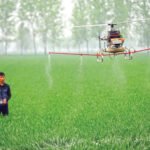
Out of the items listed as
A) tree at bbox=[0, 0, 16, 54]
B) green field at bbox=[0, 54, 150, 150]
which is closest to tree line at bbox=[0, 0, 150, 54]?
tree at bbox=[0, 0, 16, 54]

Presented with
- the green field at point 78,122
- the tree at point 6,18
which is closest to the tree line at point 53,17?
the tree at point 6,18

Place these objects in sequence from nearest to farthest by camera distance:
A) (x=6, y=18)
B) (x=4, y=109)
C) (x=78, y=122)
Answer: (x=78, y=122)
(x=4, y=109)
(x=6, y=18)

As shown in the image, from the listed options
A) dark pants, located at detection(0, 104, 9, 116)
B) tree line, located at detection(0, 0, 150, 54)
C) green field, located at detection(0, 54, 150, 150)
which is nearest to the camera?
green field, located at detection(0, 54, 150, 150)

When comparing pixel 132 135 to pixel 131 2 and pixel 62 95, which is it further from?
pixel 131 2

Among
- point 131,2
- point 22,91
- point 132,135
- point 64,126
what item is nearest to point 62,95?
point 22,91

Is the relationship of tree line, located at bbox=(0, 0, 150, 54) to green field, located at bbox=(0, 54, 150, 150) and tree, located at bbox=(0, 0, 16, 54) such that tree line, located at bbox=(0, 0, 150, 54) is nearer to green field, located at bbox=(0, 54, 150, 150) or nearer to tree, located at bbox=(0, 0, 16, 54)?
tree, located at bbox=(0, 0, 16, 54)

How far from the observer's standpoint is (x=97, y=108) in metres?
13.1

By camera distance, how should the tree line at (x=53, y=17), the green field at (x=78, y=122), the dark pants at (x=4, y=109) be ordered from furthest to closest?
1. the tree line at (x=53, y=17)
2. the dark pants at (x=4, y=109)
3. the green field at (x=78, y=122)

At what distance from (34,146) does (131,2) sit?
61207mm

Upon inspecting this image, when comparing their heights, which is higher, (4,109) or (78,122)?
(4,109)

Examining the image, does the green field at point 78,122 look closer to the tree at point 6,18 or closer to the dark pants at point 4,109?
the dark pants at point 4,109

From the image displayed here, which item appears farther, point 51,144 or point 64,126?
point 64,126

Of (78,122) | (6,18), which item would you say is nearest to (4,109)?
(78,122)

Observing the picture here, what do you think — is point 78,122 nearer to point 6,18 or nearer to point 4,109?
point 4,109
